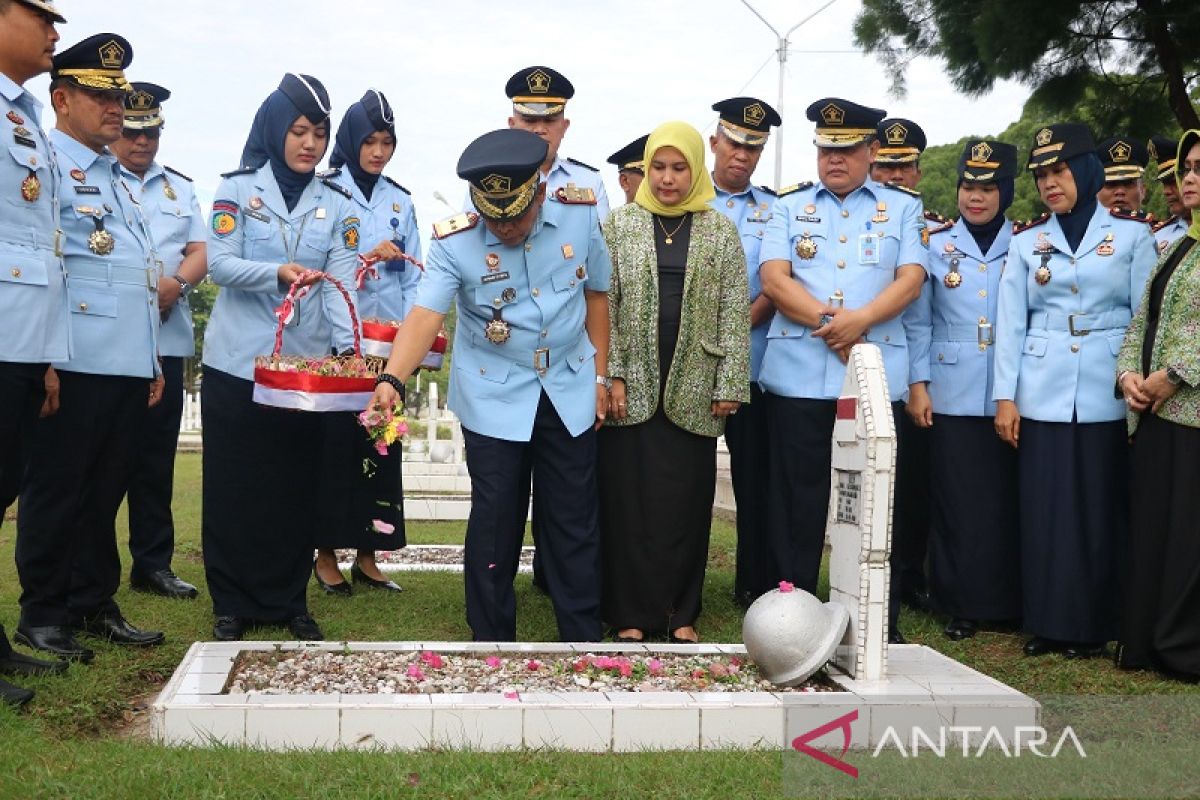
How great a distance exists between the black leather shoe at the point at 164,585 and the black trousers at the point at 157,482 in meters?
0.04

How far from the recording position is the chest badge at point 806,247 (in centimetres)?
590

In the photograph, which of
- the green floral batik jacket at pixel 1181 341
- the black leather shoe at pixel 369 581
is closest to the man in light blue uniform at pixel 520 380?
the black leather shoe at pixel 369 581

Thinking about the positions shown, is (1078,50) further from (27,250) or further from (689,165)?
(27,250)

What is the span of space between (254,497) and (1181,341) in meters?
3.79

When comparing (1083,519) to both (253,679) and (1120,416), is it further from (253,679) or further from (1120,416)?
(253,679)

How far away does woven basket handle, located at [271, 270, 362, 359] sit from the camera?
510 centimetres

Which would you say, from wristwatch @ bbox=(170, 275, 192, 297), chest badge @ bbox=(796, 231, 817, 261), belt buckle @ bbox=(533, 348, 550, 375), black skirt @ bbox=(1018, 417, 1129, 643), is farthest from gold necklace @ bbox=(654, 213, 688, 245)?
wristwatch @ bbox=(170, 275, 192, 297)

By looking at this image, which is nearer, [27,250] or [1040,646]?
[27,250]

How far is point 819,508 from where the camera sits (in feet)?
19.2

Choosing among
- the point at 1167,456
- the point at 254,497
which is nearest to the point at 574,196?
the point at 254,497

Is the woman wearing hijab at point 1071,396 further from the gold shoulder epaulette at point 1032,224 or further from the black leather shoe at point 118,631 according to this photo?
the black leather shoe at point 118,631

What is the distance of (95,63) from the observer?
5.06 m

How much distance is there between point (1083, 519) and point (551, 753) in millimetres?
2948

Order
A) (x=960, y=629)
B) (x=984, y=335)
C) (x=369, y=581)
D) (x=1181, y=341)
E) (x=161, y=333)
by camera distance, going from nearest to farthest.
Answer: (x=1181, y=341) < (x=960, y=629) < (x=984, y=335) < (x=161, y=333) < (x=369, y=581)
